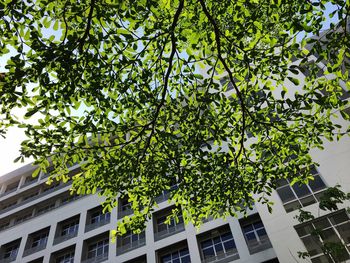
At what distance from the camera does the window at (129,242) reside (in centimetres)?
1981

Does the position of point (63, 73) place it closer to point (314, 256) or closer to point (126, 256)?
point (314, 256)

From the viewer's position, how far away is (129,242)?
2081cm

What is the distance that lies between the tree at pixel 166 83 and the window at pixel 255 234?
973cm

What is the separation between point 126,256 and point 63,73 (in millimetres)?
17206

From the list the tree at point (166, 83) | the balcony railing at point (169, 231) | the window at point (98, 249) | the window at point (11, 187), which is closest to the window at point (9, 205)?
the window at point (11, 187)

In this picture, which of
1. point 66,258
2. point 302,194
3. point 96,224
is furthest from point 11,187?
point 302,194

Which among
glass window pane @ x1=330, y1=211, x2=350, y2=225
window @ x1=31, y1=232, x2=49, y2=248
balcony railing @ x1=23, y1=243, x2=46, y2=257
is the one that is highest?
window @ x1=31, y1=232, x2=49, y2=248

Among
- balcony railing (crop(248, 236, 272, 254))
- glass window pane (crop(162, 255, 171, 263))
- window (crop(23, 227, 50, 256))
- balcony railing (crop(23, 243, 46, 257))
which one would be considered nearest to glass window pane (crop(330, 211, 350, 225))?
balcony railing (crop(248, 236, 272, 254))

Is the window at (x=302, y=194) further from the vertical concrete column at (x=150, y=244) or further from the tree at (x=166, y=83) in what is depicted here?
the vertical concrete column at (x=150, y=244)

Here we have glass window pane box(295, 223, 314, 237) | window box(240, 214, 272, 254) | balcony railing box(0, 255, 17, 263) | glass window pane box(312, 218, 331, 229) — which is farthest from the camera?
balcony railing box(0, 255, 17, 263)

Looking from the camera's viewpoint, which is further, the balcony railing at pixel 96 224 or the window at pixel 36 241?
the window at pixel 36 241

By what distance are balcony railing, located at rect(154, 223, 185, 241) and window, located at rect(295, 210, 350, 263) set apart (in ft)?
27.4

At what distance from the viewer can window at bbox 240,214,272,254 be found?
15.8m

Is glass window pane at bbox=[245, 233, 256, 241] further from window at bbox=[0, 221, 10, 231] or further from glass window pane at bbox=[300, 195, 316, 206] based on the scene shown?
window at bbox=[0, 221, 10, 231]
